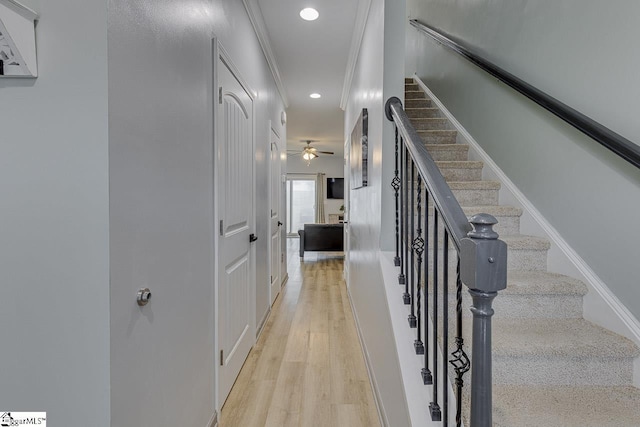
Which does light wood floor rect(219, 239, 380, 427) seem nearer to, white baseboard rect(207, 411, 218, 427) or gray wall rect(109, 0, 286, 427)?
white baseboard rect(207, 411, 218, 427)

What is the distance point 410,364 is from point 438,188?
71cm

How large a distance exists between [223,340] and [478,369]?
5.14ft

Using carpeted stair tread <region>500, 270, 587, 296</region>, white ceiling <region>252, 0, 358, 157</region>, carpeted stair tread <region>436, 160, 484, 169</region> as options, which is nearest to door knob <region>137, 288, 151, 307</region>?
carpeted stair tread <region>500, 270, 587, 296</region>

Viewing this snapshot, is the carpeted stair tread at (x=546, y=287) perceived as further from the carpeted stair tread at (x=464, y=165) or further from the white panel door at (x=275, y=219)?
the white panel door at (x=275, y=219)

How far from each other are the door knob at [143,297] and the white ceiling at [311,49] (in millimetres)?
2414

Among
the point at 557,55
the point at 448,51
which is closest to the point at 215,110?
the point at 557,55

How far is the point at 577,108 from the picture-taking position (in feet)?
5.36

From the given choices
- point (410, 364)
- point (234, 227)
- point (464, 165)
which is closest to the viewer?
point (410, 364)

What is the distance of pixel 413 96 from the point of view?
12.0 ft

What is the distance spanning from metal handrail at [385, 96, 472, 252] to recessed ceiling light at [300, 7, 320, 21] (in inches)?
63.3

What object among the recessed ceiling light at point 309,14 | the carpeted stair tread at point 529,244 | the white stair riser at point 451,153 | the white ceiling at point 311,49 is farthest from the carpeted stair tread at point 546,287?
the recessed ceiling light at point 309,14

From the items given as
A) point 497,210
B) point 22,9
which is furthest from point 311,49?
point 22,9

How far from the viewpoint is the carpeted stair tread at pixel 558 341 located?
126 cm

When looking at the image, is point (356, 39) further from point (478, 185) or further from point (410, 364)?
point (410, 364)
